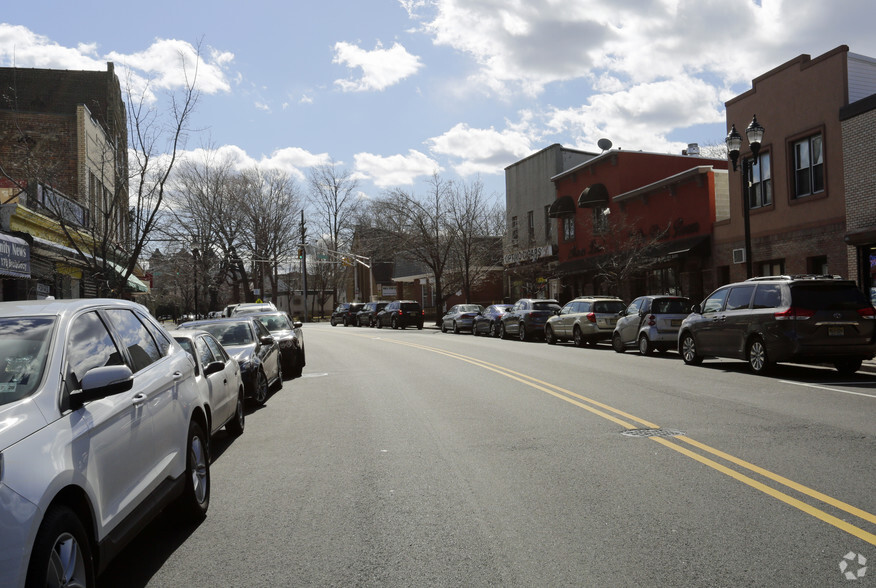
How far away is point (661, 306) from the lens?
2064 centimetres

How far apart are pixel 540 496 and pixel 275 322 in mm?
12924

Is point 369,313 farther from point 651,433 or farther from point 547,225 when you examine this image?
point 651,433

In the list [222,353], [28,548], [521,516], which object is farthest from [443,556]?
[222,353]

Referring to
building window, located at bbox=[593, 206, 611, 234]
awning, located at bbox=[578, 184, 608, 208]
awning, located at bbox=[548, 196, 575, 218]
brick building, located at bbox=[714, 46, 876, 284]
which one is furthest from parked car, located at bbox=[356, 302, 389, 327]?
brick building, located at bbox=[714, 46, 876, 284]

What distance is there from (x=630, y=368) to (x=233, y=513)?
39.8 ft

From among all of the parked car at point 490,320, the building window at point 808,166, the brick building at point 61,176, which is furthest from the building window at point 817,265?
the brick building at point 61,176

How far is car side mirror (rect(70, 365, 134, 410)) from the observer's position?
3750mm

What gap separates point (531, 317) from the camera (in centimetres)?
2964

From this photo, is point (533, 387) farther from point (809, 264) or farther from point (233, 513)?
point (809, 264)

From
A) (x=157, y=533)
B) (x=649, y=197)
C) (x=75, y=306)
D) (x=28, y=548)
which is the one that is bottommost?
(x=157, y=533)

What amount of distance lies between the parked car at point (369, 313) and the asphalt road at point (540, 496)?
40130mm

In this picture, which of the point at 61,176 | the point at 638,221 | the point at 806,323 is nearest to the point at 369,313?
the point at 638,221

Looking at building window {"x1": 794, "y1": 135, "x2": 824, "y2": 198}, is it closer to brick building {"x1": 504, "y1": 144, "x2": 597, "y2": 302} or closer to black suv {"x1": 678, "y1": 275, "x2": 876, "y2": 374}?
black suv {"x1": 678, "y1": 275, "x2": 876, "y2": 374}

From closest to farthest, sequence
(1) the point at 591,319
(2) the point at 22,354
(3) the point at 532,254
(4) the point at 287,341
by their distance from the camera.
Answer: (2) the point at 22,354
(4) the point at 287,341
(1) the point at 591,319
(3) the point at 532,254
